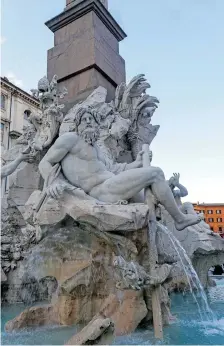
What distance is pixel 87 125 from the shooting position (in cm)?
400

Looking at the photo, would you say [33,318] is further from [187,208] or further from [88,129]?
[187,208]

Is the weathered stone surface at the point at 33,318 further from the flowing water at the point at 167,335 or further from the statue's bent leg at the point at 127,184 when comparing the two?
the statue's bent leg at the point at 127,184

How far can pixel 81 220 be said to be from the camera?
3.55m

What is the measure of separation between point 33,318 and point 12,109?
21071 mm

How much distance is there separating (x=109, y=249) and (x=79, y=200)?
2.60 ft

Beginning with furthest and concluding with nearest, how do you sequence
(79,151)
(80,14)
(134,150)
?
(80,14)
(134,150)
(79,151)

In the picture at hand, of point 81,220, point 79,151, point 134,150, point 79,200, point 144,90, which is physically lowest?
point 81,220

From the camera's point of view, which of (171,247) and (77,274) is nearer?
(77,274)

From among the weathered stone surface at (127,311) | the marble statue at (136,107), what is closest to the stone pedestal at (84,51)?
the marble statue at (136,107)

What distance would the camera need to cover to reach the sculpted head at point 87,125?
3.97 meters

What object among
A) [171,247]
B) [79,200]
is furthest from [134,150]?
[79,200]

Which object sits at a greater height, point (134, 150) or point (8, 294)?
point (134, 150)

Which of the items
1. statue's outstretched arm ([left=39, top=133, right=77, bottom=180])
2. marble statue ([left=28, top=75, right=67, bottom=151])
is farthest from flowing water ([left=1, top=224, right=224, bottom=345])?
marble statue ([left=28, top=75, right=67, bottom=151])

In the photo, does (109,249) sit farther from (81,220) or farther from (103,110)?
(103,110)
